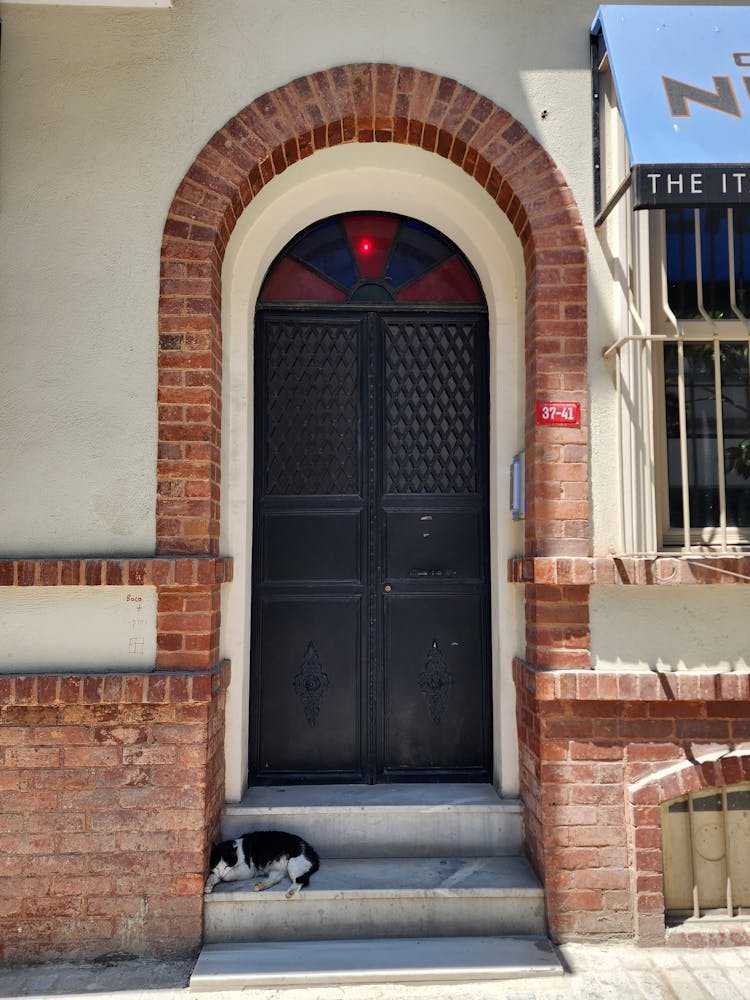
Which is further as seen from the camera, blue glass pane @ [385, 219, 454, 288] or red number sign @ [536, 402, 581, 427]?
blue glass pane @ [385, 219, 454, 288]

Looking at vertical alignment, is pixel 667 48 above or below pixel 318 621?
above

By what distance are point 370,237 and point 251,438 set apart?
1.39m

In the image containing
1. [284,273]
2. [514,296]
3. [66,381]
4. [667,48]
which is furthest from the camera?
[284,273]

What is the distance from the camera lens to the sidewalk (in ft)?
9.66

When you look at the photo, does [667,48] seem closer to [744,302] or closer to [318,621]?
[744,302]

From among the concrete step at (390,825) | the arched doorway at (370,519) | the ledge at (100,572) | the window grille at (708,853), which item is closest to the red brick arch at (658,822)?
the window grille at (708,853)

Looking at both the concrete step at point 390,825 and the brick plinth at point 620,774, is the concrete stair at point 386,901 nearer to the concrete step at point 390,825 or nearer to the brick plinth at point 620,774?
the concrete step at point 390,825

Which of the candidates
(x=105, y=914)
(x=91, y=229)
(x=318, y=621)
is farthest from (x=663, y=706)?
(x=91, y=229)

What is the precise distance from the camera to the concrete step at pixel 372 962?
302cm

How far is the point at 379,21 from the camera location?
3.67 meters

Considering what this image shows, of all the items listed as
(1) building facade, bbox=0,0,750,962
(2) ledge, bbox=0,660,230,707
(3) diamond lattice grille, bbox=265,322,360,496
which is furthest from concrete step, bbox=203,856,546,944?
(3) diamond lattice grille, bbox=265,322,360,496

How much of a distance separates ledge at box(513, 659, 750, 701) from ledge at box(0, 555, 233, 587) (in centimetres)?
171

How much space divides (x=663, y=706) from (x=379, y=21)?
3567 millimetres

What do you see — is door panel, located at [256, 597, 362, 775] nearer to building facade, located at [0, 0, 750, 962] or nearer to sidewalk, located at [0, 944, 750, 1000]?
building facade, located at [0, 0, 750, 962]
